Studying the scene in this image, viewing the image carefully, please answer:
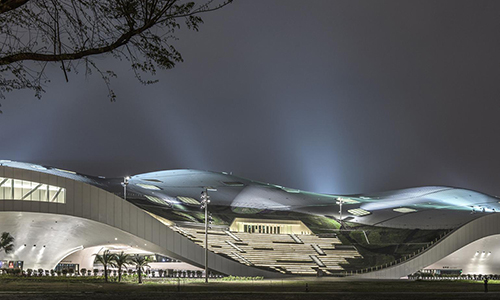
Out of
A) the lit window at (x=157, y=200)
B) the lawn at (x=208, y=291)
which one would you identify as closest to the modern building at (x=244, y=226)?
the lit window at (x=157, y=200)

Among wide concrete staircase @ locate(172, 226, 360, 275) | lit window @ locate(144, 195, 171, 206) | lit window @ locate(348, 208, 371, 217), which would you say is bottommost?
wide concrete staircase @ locate(172, 226, 360, 275)

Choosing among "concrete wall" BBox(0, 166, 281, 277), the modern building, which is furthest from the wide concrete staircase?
"concrete wall" BBox(0, 166, 281, 277)

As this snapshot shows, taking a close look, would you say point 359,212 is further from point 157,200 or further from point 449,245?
point 157,200

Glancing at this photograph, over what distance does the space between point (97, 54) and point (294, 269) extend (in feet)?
136

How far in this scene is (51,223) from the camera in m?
42.1

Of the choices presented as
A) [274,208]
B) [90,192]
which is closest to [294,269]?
[274,208]

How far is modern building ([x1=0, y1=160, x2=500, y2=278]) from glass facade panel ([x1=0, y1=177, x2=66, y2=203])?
64 mm

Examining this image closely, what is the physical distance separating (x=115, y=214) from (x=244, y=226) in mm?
18116

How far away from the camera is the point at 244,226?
5841 centimetres

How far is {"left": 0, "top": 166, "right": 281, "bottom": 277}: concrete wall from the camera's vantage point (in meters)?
38.7

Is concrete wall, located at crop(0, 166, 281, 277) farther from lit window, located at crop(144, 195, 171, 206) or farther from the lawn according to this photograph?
lit window, located at crop(144, 195, 171, 206)

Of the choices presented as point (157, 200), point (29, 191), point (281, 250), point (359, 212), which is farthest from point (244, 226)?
point (29, 191)

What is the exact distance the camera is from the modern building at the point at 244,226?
4122 centimetres

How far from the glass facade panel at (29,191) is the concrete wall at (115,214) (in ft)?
0.97
